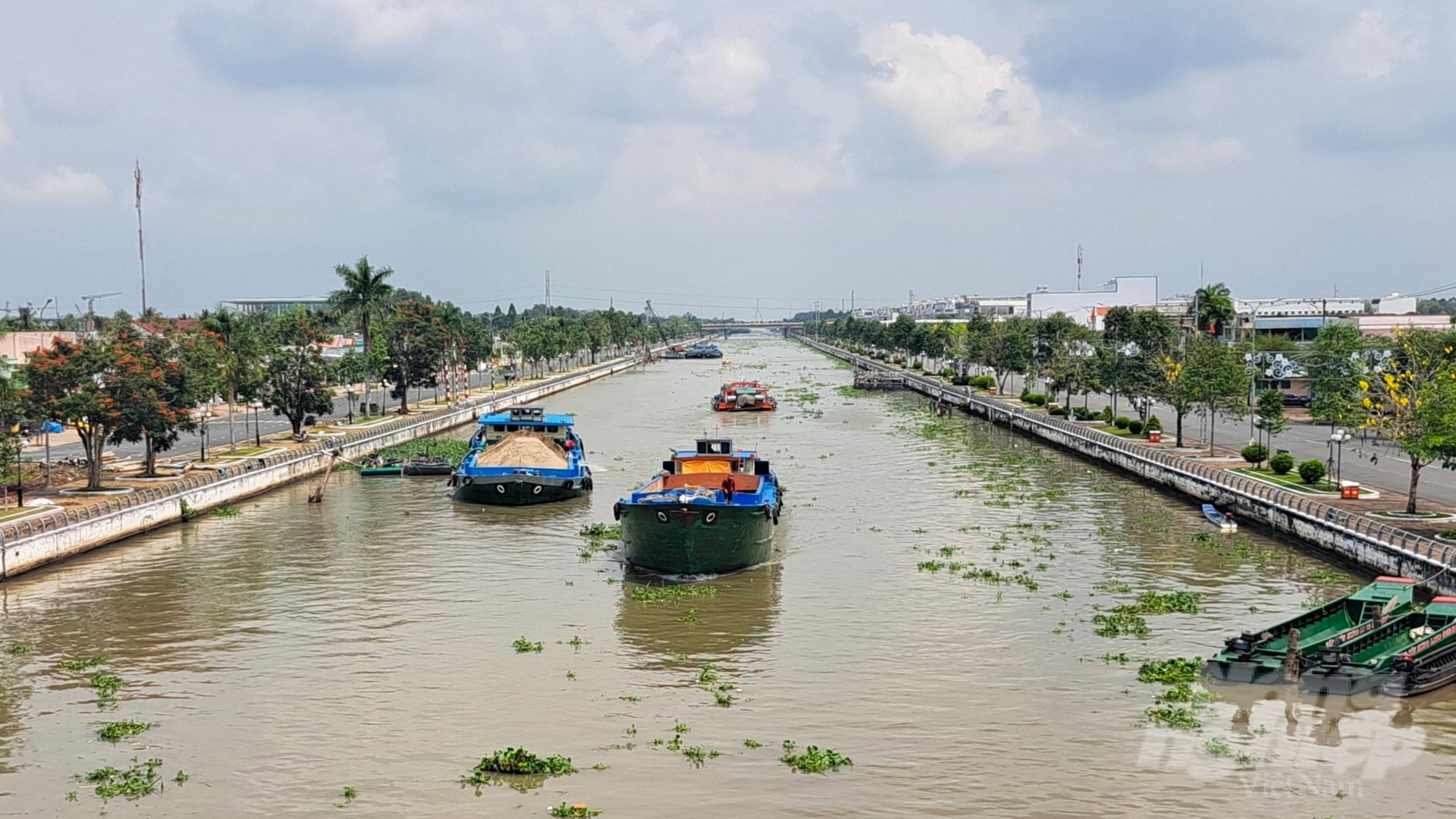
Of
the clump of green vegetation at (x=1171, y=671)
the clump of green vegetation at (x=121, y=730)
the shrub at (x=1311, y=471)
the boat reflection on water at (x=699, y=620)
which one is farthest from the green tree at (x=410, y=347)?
the clump of green vegetation at (x=1171, y=671)

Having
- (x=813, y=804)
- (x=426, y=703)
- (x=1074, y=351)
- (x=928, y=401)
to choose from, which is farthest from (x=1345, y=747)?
(x=928, y=401)

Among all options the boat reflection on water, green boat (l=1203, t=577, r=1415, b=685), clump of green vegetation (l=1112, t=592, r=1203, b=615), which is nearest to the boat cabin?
the boat reflection on water

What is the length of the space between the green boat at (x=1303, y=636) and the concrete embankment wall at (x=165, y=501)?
36.7 m

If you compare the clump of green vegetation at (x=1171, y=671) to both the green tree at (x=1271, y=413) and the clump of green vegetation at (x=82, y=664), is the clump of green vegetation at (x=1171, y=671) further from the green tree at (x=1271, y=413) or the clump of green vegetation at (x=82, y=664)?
the green tree at (x=1271, y=413)

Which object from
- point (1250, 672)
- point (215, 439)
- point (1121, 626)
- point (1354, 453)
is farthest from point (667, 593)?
point (215, 439)

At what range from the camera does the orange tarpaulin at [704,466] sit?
161 ft

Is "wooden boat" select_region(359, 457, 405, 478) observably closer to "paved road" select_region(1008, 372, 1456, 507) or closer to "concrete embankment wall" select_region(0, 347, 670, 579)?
"concrete embankment wall" select_region(0, 347, 670, 579)

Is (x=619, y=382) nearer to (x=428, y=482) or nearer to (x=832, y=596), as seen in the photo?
(x=428, y=482)

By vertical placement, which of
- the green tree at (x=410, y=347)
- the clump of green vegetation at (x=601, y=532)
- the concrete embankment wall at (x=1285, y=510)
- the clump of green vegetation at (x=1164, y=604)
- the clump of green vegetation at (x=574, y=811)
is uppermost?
the green tree at (x=410, y=347)

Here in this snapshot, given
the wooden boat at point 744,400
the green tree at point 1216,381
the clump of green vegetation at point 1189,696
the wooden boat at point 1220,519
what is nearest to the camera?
the clump of green vegetation at point 1189,696

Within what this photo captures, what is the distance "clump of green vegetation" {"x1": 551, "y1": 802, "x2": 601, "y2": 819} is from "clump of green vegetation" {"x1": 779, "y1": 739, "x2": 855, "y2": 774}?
13.6 feet

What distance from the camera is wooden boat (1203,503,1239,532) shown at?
4934cm

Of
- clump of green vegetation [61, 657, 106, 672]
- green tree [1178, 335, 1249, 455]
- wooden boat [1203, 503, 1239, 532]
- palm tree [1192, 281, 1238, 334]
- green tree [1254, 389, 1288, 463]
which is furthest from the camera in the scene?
palm tree [1192, 281, 1238, 334]

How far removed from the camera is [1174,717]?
26672 mm
